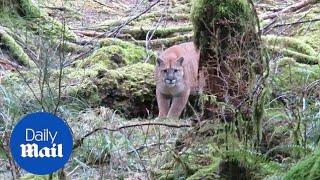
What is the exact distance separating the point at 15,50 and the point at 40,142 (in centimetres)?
540

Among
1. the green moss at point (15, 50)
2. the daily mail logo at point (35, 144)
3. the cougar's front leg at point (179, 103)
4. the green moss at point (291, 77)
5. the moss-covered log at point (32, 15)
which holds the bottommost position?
the cougar's front leg at point (179, 103)

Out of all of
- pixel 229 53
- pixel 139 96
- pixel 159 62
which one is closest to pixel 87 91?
pixel 139 96

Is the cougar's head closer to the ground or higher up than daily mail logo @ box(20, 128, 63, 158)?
closer to the ground

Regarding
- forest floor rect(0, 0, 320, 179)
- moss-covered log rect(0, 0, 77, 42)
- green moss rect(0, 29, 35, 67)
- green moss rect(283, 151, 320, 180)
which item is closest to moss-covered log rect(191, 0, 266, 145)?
forest floor rect(0, 0, 320, 179)

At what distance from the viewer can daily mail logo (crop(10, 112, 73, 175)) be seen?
2.98 m

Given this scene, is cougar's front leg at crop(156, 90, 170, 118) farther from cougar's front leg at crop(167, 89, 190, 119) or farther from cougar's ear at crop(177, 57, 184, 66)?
cougar's ear at crop(177, 57, 184, 66)

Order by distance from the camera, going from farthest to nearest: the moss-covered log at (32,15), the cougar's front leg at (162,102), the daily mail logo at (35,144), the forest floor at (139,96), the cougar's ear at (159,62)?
1. the moss-covered log at (32,15)
2. the cougar's ear at (159,62)
3. the cougar's front leg at (162,102)
4. the forest floor at (139,96)
5. the daily mail logo at (35,144)

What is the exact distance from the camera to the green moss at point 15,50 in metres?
8.09

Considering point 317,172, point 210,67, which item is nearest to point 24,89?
point 210,67

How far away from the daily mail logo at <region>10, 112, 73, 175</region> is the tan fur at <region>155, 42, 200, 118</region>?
469cm

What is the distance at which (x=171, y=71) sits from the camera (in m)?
8.21

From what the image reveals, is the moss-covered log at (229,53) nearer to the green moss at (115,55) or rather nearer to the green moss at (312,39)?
the green moss at (115,55)

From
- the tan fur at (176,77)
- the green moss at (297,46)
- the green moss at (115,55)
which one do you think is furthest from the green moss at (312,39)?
the green moss at (115,55)

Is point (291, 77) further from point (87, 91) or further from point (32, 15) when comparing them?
point (32, 15)
